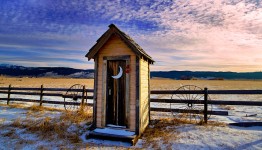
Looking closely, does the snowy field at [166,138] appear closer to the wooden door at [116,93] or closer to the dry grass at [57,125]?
the dry grass at [57,125]

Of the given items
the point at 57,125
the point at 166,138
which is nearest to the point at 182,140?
the point at 166,138

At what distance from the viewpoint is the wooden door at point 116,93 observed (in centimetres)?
737

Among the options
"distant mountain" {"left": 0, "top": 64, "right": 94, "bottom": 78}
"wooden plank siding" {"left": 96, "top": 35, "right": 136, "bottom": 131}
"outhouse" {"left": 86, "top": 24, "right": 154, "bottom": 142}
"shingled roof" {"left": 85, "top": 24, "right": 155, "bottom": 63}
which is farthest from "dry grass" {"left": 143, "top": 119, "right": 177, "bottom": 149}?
"distant mountain" {"left": 0, "top": 64, "right": 94, "bottom": 78}

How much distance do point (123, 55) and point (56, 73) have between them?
7306 inches

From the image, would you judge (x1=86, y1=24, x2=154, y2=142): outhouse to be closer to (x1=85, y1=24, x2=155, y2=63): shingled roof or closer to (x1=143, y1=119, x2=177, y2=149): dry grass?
(x1=85, y1=24, x2=155, y2=63): shingled roof

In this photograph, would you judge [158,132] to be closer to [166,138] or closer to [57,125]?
[166,138]

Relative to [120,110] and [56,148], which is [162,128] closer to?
[120,110]

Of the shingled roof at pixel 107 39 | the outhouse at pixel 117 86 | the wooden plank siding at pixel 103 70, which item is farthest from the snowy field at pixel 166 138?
the shingled roof at pixel 107 39

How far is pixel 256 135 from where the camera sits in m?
6.77

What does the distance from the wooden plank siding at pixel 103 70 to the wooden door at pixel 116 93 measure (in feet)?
0.80

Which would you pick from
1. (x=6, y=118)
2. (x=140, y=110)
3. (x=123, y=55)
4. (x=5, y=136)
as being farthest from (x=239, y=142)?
(x=6, y=118)

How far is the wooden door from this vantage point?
7.37 m

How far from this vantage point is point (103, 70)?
25.0 ft

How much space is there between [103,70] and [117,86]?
843 millimetres
